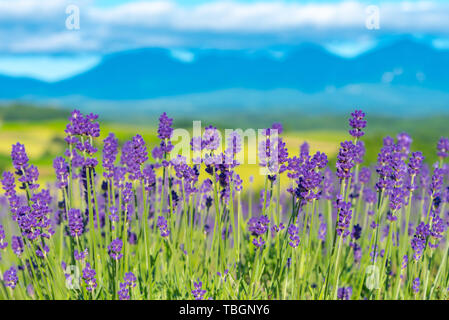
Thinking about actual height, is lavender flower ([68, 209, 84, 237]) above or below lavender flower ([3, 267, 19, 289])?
above

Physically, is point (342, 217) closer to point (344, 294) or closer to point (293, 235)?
point (293, 235)

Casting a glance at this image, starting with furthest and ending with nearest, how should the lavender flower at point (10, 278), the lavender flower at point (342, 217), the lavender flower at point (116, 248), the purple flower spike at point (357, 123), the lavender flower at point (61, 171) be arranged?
1. the lavender flower at point (61, 171)
2. the lavender flower at point (10, 278)
3. the lavender flower at point (116, 248)
4. the purple flower spike at point (357, 123)
5. the lavender flower at point (342, 217)

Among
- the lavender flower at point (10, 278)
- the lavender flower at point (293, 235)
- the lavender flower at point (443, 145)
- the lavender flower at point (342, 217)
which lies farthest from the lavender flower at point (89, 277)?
the lavender flower at point (443, 145)

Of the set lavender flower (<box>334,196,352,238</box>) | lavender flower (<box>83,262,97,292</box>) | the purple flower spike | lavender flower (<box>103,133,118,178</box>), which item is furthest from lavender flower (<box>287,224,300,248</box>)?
lavender flower (<box>103,133,118,178</box>)

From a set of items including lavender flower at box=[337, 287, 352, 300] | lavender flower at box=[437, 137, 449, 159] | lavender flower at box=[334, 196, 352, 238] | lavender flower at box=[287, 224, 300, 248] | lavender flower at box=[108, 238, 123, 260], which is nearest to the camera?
lavender flower at box=[334, 196, 352, 238]

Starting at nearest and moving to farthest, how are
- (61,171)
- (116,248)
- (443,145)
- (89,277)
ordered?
(89,277) → (116,248) → (61,171) → (443,145)

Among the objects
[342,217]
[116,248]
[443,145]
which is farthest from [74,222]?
[443,145]

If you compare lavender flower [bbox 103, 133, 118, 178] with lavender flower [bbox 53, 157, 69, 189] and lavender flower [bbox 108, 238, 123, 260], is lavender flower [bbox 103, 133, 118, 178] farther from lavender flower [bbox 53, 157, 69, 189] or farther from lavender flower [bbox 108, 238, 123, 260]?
lavender flower [bbox 108, 238, 123, 260]

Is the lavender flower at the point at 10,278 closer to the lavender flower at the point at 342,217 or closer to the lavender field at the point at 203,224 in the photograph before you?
the lavender field at the point at 203,224

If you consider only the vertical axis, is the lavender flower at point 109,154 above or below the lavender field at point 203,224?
above
